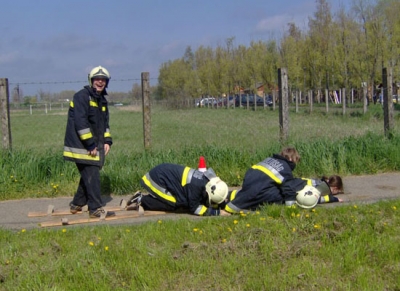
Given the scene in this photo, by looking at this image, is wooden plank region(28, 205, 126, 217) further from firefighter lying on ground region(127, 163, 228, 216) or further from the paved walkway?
firefighter lying on ground region(127, 163, 228, 216)

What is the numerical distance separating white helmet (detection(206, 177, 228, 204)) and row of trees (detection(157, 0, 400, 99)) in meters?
9.77

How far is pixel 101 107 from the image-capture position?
6887 mm

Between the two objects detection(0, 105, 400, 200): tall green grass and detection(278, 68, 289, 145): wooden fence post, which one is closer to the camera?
detection(0, 105, 400, 200): tall green grass

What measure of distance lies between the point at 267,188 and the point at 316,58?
32859 mm

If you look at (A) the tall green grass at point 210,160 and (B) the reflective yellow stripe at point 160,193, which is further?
(A) the tall green grass at point 210,160

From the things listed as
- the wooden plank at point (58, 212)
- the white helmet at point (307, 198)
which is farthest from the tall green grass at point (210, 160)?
the white helmet at point (307, 198)

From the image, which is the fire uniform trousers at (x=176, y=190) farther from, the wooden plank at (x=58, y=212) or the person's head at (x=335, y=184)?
the person's head at (x=335, y=184)

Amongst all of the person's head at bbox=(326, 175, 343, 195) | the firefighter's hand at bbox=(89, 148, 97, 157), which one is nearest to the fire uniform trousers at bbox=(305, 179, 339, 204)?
the person's head at bbox=(326, 175, 343, 195)

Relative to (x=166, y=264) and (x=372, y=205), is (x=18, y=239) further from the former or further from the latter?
(x=372, y=205)

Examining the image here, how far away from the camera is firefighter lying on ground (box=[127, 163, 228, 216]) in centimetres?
674

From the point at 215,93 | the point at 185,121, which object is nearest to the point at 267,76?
the point at 215,93

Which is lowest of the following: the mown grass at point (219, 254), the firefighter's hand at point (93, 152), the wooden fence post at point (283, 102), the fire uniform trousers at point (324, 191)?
the mown grass at point (219, 254)

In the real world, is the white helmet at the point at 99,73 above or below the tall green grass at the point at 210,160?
above

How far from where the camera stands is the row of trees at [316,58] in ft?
96.5
